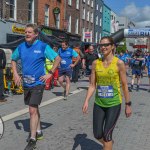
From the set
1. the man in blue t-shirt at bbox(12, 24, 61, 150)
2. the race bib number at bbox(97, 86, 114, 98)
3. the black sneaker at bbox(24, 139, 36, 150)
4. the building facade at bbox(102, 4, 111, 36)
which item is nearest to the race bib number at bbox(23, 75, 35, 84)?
the man in blue t-shirt at bbox(12, 24, 61, 150)

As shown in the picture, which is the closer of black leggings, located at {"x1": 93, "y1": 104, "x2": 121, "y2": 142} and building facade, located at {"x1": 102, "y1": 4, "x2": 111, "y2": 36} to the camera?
black leggings, located at {"x1": 93, "y1": 104, "x2": 121, "y2": 142}

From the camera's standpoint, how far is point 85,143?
6.31 m

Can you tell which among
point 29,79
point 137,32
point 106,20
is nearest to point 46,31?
point 137,32

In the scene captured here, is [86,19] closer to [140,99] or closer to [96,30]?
[96,30]

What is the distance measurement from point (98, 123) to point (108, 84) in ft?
1.70

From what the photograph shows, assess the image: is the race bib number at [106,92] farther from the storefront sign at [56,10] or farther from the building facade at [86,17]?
the building facade at [86,17]

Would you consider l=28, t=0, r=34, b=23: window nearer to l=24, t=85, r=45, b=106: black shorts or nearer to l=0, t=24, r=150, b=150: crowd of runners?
l=0, t=24, r=150, b=150: crowd of runners

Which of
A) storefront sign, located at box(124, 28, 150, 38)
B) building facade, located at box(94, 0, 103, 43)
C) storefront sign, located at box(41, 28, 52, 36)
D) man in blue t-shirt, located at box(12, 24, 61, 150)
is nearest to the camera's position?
man in blue t-shirt, located at box(12, 24, 61, 150)

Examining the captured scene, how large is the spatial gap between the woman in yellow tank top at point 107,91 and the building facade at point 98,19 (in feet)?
156

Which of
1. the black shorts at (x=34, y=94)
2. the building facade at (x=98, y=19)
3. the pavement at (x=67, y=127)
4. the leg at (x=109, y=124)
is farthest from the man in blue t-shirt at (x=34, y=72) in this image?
the building facade at (x=98, y=19)

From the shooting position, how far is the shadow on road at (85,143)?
6.04m

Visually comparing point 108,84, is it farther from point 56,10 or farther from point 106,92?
point 56,10

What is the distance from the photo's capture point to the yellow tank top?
4.87 metres

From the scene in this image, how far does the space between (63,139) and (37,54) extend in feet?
5.13
